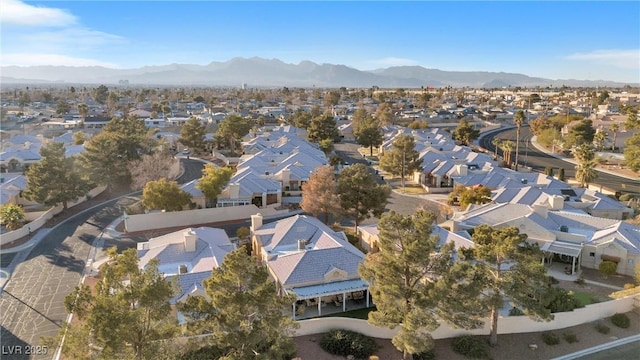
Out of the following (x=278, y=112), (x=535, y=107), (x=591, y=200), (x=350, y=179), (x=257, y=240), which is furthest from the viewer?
(x=535, y=107)

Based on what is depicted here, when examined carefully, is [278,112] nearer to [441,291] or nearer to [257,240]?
[257,240]

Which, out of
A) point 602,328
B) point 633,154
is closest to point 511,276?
point 602,328

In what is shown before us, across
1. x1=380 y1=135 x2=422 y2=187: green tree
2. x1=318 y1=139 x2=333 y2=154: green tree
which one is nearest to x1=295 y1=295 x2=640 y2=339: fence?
x1=380 y1=135 x2=422 y2=187: green tree

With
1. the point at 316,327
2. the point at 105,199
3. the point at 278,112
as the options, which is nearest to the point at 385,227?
the point at 316,327

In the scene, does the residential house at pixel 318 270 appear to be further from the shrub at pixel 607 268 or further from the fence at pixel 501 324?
the shrub at pixel 607 268

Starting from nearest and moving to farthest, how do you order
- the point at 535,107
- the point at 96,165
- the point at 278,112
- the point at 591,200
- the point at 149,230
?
1. the point at 149,230
2. the point at 591,200
3. the point at 96,165
4. the point at 278,112
5. the point at 535,107

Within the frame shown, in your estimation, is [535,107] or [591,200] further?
[535,107]

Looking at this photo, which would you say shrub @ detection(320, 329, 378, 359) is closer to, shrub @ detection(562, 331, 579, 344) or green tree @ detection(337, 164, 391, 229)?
shrub @ detection(562, 331, 579, 344)
